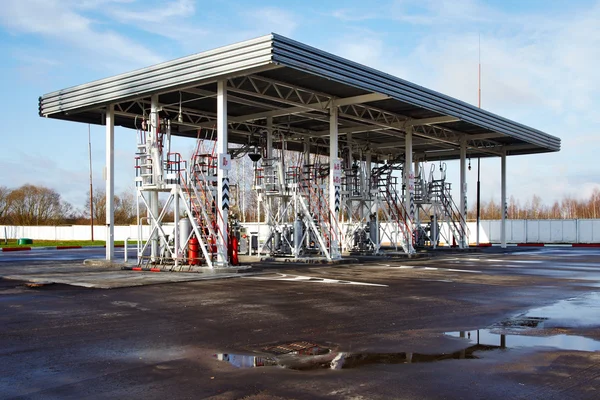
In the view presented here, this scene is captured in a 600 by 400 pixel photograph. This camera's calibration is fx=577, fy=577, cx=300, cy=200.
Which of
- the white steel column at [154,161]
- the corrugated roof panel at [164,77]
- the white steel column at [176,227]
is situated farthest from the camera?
the white steel column at [154,161]

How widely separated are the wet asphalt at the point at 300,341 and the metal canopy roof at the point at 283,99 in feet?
23.8

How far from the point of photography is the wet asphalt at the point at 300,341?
5.80 m

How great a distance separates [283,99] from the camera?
22.2 m

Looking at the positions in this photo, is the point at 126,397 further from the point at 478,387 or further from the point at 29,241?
the point at 29,241

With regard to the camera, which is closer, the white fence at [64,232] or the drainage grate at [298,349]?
the drainage grate at [298,349]

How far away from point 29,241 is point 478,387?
51.2m

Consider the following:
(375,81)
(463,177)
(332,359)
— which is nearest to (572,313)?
(332,359)

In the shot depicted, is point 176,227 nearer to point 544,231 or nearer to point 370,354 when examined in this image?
point 370,354

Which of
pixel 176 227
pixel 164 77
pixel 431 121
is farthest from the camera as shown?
pixel 431 121

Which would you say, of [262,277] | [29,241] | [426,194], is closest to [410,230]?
[426,194]

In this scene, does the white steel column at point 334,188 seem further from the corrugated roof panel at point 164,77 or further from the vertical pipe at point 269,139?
the corrugated roof panel at point 164,77

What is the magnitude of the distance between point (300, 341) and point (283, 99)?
15.4 metres

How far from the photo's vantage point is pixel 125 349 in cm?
757

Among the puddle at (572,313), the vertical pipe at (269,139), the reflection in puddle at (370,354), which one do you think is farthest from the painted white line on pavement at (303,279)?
the vertical pipe at (269,139)
